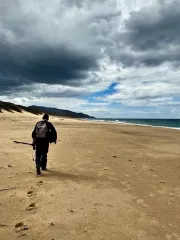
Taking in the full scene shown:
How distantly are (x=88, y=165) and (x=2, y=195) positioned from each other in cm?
432

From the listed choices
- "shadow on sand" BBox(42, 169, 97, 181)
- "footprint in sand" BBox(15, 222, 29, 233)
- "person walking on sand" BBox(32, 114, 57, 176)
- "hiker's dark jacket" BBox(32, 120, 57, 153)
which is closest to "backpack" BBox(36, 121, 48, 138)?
"person walking on sand" BBox(32, 114, 57, 176)

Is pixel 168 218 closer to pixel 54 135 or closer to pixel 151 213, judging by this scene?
pixel 151 213

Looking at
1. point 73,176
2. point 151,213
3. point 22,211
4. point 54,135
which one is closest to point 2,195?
point 22,211

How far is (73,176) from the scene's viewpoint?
8.25 meters

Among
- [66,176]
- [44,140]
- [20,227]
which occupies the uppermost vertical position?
[44,140]

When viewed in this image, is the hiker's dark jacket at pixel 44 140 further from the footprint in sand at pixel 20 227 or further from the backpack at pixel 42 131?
the footprint in sand at pixel 20 227

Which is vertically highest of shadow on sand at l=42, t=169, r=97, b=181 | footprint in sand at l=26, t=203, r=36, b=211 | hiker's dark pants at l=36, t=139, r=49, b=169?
hiker's dark pants at l=36, t=139, r=49, b=169

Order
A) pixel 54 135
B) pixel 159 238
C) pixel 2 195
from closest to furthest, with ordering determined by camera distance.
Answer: pixel 159 238 → pixel 2 195 → pixel 54 135

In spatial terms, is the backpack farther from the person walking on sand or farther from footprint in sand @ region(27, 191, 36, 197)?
footprint in sand @ region(27, 191, 36, 197)

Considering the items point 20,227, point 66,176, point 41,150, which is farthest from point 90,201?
point 41,150

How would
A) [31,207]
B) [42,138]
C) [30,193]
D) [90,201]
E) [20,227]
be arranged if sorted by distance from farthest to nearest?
[42,138], [30,193], [90,201], [31,207], [20,227]

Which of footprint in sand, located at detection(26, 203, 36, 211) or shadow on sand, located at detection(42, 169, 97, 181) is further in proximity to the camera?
shadow on sand, located at detection(42, 169, 97, 181)

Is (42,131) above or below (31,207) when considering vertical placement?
above

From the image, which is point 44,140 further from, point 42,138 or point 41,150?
point 41,150
